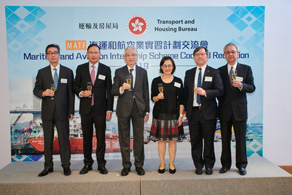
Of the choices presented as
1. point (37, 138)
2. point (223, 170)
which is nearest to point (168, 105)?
point (223, 170)

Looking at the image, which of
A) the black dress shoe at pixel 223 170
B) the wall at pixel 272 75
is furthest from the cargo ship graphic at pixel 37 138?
the black dress shoe at pixel 223 170

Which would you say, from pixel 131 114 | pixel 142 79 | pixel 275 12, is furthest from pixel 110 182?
pixel 275 12

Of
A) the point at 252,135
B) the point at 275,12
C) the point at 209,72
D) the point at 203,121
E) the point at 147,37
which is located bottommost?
the point at 252,135

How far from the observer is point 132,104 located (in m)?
3.44

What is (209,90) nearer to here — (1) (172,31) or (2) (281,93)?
(1) (172,31)

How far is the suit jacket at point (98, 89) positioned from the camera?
3488 mm

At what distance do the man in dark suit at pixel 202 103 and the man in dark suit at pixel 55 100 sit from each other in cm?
172

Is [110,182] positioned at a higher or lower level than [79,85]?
lower

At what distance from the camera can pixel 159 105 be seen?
3443 mm

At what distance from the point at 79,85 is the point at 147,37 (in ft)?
5.46

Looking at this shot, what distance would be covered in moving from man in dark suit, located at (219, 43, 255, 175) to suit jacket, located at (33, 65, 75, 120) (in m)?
2.20

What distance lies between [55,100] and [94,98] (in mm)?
539

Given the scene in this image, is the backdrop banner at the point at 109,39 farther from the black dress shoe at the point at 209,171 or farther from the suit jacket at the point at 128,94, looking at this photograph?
the black dress shoe at the point at 209,171

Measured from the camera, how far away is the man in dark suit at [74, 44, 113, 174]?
3.49m
